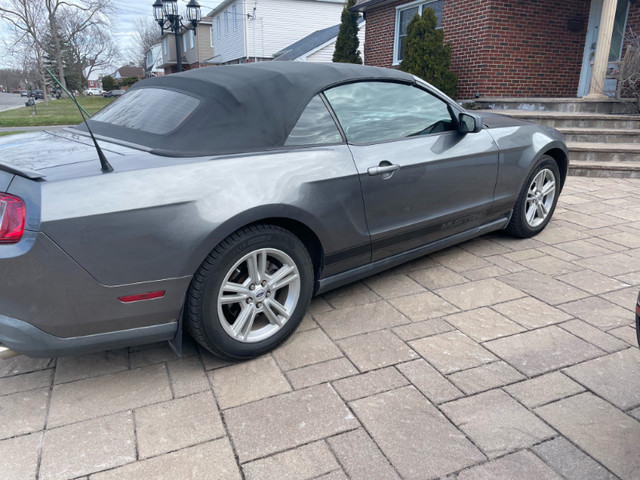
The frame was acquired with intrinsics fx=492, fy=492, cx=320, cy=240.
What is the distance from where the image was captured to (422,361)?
2.61 metres

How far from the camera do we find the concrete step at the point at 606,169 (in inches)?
292

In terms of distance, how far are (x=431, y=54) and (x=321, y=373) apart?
33.4ft

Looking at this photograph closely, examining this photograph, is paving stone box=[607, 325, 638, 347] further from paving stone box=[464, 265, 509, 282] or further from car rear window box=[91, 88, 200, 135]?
car rear window box=[91, 88, 200, 135]

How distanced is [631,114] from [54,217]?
991cm

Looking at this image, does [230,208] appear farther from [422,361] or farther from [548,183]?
[548,183]

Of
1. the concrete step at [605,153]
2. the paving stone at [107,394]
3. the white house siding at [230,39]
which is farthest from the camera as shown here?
the white house siding at [230,39]

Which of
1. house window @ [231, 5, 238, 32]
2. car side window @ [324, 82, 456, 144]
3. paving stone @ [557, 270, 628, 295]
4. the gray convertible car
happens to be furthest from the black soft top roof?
house window @ [231, 5, 238, 32]

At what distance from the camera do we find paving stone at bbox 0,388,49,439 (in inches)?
83.2

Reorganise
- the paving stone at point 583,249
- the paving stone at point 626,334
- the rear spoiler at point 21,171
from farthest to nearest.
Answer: the paving stone at point 583,249 → the paving stone at point 626,334 → the rear spoiler at point 21,171

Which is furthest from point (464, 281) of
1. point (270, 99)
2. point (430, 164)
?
point (270, 99)

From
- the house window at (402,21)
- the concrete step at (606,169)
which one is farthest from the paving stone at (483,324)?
the house window at (402,21)

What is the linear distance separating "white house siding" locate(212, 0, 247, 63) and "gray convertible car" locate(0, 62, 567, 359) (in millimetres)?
25853

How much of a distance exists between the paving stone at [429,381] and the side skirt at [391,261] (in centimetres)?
65

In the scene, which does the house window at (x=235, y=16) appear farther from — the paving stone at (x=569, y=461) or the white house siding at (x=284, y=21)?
the paving stone at (x=569, y=461)
